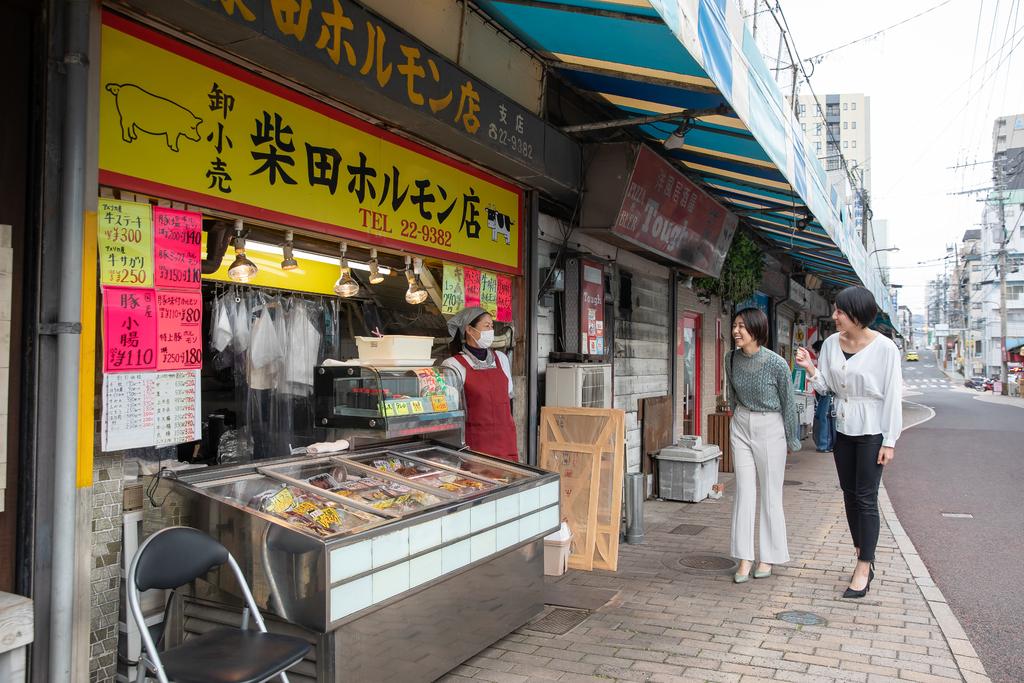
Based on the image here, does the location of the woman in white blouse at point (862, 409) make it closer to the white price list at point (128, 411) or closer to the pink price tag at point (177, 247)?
the pink price tag at point (177, 247)

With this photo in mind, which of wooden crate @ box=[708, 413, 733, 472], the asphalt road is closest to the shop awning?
wooden crate @ box=[708, 413, 733, 472]

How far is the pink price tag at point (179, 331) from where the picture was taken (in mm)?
3428

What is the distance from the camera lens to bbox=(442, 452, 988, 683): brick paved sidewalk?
3.94m

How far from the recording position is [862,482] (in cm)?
520

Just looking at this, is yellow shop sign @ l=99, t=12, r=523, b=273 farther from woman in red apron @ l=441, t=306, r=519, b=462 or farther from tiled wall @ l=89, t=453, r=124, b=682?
tiled wall @ l=89, t=453, r=124, b=682

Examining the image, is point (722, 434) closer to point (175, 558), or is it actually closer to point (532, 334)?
point (532, 334)

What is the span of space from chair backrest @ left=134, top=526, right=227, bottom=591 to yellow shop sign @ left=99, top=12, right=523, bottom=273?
5.07 ft

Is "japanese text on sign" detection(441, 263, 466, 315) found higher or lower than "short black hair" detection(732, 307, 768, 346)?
higher

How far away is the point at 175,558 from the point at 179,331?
1107mm

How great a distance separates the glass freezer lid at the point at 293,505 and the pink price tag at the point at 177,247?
39.1 inches

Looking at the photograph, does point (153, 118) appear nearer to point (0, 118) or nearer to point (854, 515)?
point (0, 118)

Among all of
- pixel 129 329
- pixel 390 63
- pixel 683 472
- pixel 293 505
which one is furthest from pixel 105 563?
pixel 683 472

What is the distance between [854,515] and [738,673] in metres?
→ 1.99

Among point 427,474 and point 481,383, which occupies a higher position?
point 481,383
